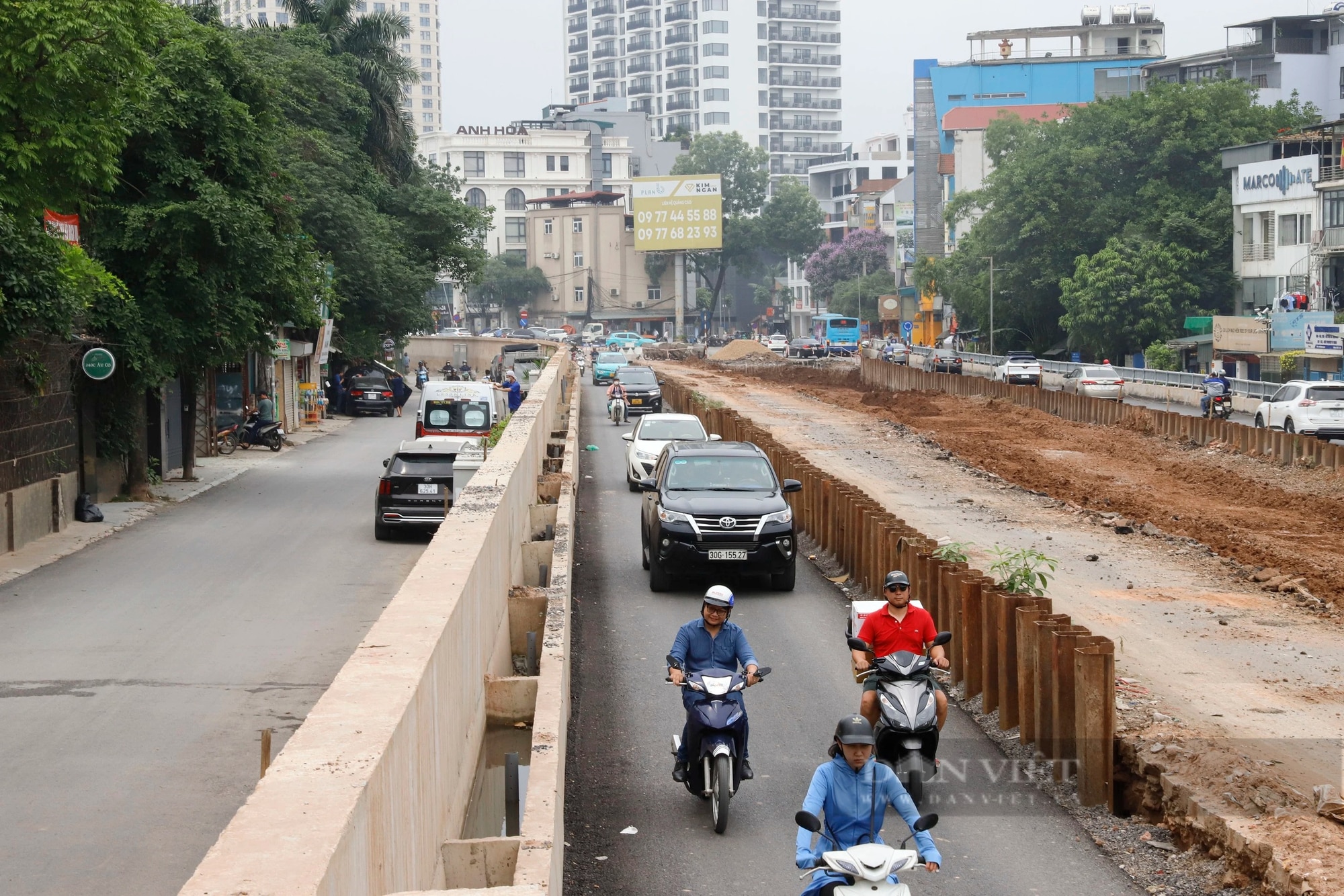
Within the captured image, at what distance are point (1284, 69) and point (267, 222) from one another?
236ft

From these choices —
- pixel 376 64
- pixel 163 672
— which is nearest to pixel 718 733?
pixel 163 672

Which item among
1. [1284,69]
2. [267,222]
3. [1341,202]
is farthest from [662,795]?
[1284,69]

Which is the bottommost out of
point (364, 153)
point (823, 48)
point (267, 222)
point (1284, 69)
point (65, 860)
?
point (65, 860)

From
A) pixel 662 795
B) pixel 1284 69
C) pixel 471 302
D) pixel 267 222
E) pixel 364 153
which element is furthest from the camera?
pixel 471 302

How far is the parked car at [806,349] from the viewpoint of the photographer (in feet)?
317

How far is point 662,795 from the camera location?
1005cm

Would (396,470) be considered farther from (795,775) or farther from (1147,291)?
(1147,291)

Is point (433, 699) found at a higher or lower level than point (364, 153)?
lower

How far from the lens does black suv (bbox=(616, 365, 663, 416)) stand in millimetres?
49844

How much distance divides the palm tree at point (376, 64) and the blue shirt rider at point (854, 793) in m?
56.1

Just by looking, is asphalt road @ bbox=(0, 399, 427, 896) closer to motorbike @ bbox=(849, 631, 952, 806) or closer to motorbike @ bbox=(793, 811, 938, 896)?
motorbike @ bbox=(849, 631, 952, 806)

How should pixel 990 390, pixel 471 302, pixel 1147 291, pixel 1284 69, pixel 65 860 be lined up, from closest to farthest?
pixel 65 860 < pixel 990 390 < pixel 1147 291 < pixel 1284 69 < pixel 471 302

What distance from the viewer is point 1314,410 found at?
34.1m

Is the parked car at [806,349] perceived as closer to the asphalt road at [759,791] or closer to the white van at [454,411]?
the white van at [454,411]
